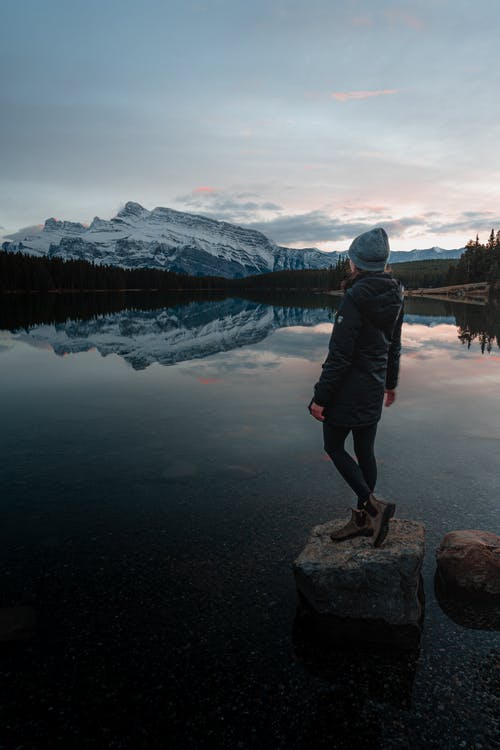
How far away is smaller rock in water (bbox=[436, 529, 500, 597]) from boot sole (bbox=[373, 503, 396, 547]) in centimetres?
108

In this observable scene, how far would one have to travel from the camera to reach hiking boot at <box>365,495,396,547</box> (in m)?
5.94

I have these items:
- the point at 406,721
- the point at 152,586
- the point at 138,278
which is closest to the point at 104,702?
the point at 152,586

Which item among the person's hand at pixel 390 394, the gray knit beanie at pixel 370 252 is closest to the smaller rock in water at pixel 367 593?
the person's hand at pixel 390 394

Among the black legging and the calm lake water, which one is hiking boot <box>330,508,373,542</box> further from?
the calm lake water

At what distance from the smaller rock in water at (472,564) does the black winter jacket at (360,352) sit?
2.16 metres

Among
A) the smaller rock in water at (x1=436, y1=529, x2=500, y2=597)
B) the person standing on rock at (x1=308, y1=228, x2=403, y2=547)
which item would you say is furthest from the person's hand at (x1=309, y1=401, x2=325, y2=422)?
the smaller rock in water at (x1=436, y1=529, x2=500, y2=597)

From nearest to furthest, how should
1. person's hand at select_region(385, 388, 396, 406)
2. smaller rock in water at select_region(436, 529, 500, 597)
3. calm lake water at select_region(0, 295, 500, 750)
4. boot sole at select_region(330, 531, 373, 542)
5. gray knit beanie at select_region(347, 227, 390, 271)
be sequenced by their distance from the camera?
calm lake water at select_region(0, 295, 500, 750)
gray knit beanie at select_region(347, 227, 390, 271)
smaller rock in water at select_region(436, 529, 500, 597)
boot sole at select_region(330, 531, 373, 542)
person's hand at select_region(385, 388, 396, 406)

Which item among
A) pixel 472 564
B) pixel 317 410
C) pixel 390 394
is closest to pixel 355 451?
pixel 317 410

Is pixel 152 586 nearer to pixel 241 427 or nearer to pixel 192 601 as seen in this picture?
pixel 192 601

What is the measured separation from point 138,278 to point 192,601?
664ft

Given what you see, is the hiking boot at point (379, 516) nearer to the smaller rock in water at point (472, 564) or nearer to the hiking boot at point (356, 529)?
the hiking boot at point (356, 529)

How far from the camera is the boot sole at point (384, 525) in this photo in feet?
19.5

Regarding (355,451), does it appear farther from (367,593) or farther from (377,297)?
(377,297)

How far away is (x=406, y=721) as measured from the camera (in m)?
4.31
